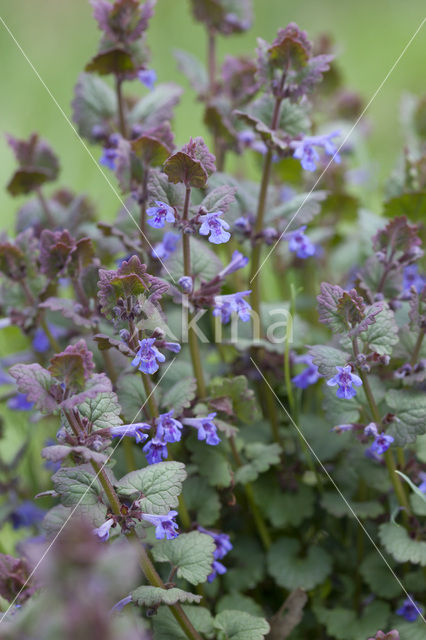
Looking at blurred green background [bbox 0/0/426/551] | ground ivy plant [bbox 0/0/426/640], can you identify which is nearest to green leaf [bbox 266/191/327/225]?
ground ivy plant [bbox 0/0/426/640]

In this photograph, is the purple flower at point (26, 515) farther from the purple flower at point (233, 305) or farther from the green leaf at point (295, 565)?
the purple flower at point (233, 305)

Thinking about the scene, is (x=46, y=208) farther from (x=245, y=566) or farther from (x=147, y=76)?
(x=245, y=566)

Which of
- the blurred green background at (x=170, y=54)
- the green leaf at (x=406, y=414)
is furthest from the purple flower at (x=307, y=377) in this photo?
the blurred green background at (x=170, y=54)

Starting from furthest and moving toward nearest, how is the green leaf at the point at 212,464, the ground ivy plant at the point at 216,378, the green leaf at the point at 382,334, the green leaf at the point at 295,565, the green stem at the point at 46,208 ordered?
the green stem at the point at 46,208
the green leaf at the point at 295,565
the green leaf at the point at 212,464
the green leaf at the point at 382,334
the ground ivy plant at the point at 216,378

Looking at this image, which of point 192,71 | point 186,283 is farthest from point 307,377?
point 192,71

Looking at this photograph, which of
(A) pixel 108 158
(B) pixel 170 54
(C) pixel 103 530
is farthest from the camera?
(B) pixel 170 54

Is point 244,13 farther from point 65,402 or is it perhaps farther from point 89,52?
point 89,52

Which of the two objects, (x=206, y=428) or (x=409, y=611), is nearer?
(x=206, y=428)

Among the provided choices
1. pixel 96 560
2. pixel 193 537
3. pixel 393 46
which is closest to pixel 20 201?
pixel 393 46
